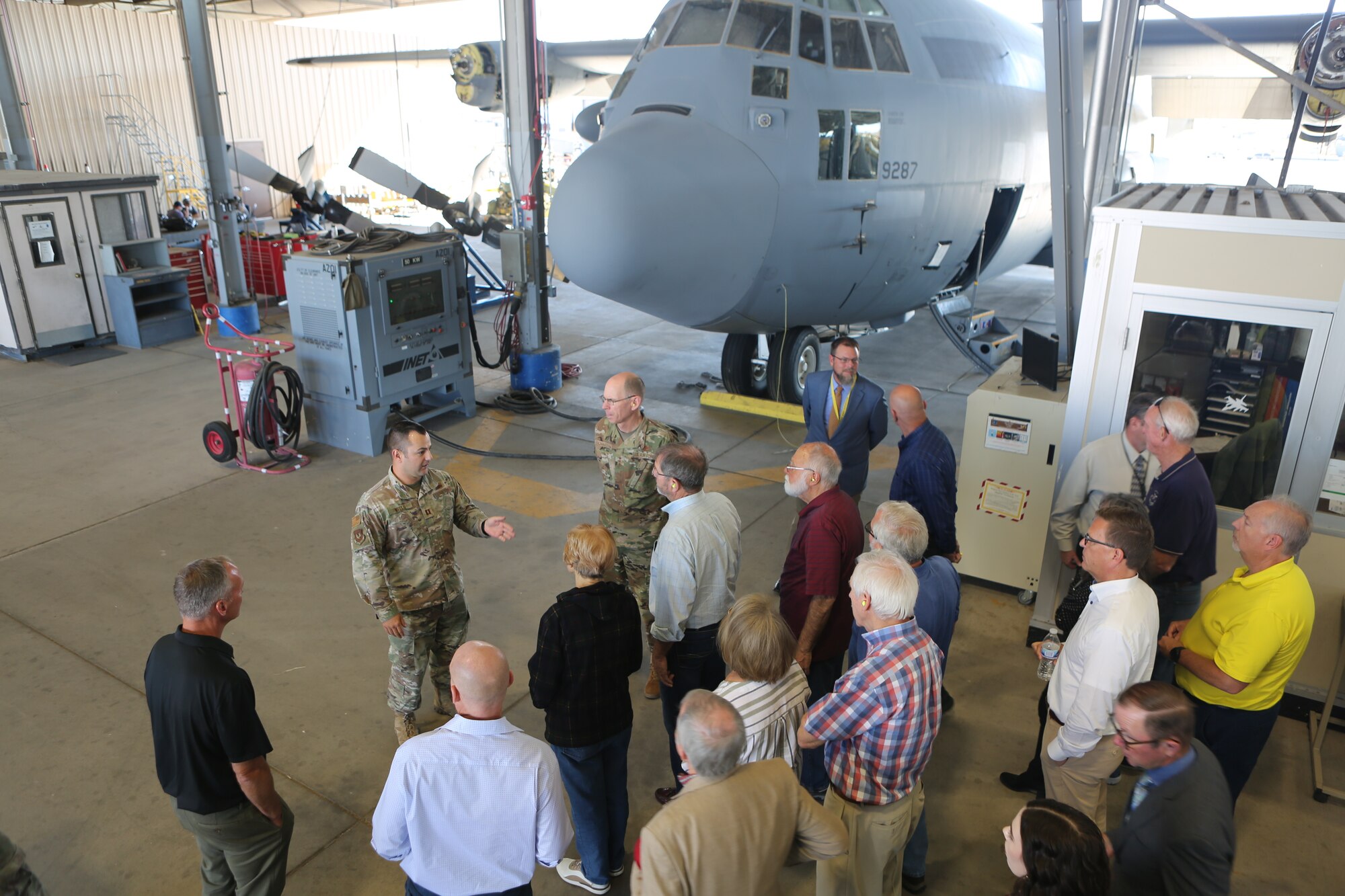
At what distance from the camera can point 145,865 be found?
12.6ft

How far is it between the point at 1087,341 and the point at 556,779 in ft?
12.6

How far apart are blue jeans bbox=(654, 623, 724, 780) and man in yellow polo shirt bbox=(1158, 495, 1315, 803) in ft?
6.30

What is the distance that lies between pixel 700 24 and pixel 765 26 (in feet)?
1.81

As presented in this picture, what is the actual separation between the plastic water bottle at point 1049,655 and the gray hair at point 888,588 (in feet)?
3.29

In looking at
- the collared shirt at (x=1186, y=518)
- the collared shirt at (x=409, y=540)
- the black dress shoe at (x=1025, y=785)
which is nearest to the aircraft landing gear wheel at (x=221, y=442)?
the collared shirt at (x=409, y=540)

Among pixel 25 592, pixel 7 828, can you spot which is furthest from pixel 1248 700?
pixel 25 592

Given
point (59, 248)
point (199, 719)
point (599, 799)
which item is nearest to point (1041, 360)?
point (599, 799)

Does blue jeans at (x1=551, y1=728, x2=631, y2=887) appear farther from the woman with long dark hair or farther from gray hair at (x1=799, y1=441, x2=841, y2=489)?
the woman with long dark hair

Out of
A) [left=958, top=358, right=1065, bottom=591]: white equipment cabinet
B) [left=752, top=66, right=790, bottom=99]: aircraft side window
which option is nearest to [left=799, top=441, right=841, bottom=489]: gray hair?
[left=958, top=358, right=1065, bottom=591]: white equipment cabinet

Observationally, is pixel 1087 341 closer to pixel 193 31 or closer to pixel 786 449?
pixel 786 449

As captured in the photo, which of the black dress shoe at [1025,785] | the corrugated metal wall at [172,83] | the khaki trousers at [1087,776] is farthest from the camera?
the corrugated metal wall at [172,83]

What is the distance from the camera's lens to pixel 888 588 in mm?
2881

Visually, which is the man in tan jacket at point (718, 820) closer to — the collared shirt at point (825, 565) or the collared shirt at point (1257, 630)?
the collared shirt at point (825, 565)

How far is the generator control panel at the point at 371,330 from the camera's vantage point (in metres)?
8.22
